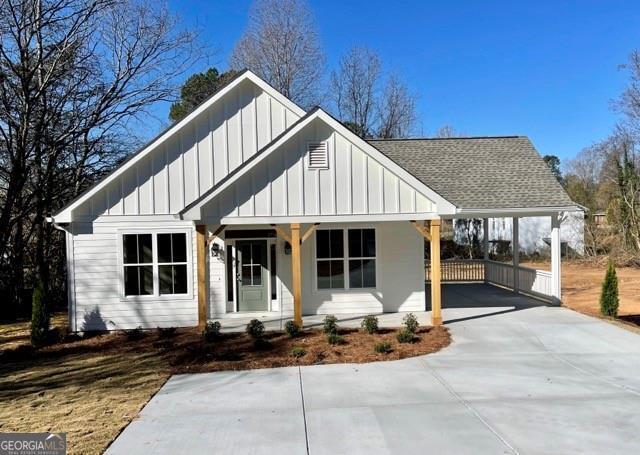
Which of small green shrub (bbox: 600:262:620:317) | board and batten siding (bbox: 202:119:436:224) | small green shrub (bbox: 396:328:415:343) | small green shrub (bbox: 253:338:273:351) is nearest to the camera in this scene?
small green shrub (bbox: 253:338:273:351)

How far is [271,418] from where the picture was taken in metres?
6.35

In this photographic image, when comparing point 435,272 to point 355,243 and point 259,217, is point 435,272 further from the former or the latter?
point 259,217

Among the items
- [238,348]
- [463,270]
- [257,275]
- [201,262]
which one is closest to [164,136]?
[201,262]

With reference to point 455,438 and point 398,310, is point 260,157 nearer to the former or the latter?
point 398,310

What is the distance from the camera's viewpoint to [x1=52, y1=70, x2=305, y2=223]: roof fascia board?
12547mm

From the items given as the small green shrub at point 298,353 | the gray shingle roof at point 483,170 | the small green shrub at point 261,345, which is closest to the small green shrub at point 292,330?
the small green shrub at point 261,345

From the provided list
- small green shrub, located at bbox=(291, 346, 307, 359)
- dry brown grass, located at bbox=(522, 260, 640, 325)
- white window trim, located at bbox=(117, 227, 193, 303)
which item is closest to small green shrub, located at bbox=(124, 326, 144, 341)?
white window trim, located at bbox=(117, 227, 193, 303)

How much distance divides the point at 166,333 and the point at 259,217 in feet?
11.6

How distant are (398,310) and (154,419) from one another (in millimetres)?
8739

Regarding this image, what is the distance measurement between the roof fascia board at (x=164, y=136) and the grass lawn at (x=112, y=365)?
3.14 meters

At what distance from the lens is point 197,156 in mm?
13281

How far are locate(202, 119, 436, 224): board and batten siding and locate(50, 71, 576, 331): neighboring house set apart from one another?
2cm

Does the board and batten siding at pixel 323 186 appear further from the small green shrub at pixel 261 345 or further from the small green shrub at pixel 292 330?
the small green shrub at pixel 261 345

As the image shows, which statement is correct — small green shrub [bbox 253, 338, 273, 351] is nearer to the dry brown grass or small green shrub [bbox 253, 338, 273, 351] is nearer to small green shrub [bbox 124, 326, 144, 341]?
small green shrub [bbox 124, 326, 144, 341]
